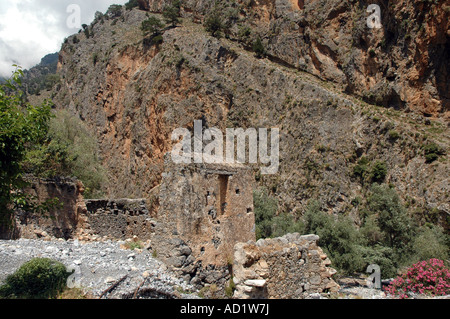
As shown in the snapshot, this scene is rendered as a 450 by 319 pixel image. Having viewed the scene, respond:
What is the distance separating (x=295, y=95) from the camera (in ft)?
128

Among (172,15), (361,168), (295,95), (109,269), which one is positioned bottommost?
(109,269)

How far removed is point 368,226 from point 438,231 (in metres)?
5.30

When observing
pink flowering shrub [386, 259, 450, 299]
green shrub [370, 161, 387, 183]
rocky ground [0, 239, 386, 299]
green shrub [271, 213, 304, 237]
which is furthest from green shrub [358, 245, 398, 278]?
green shrub [370, 161, 387, 183]

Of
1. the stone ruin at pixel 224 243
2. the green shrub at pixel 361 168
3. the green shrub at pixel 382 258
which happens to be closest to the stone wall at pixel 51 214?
the stone ruin at pixel 224 243

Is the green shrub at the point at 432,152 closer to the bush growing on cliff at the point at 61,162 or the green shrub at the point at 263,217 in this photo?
the green shrub at the point at 263,217

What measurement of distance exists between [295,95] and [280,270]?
33850 mm

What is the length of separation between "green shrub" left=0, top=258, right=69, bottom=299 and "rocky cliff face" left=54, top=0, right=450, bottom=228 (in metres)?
26.4

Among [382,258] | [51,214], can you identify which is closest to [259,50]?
[382,258]

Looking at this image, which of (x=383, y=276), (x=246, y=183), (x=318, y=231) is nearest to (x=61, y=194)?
(x=246, y=183)

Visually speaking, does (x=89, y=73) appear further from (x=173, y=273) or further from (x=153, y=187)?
(x=173, y=273)

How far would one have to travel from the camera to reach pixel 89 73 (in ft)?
174
